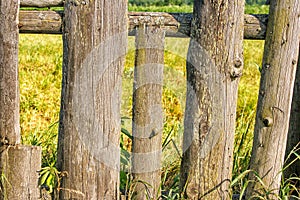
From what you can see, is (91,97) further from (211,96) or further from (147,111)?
(211,96)

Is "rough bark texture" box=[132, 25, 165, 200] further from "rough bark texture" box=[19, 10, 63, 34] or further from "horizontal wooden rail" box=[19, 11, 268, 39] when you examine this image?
"rough bark texture" box=[19, 10, 63, 34]

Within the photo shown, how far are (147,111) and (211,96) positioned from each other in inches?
12.6

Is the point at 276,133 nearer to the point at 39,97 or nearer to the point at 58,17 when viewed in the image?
the point at 58,17

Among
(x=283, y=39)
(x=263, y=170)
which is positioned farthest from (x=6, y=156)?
(x=283, y=39)

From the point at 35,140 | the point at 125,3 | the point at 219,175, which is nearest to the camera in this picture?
the point at 125,3

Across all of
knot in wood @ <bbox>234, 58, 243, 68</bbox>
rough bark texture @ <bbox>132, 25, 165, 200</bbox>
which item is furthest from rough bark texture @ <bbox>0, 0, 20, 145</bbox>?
knot in wood @ <bbox>234, 58, 243, 68</bbox>

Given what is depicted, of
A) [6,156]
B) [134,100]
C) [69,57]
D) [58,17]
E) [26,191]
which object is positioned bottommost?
[26,191]

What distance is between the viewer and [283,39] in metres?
2.19

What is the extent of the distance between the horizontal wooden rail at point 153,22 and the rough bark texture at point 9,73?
0.08 metres

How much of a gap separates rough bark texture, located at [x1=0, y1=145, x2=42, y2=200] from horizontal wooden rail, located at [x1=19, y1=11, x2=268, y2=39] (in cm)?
53

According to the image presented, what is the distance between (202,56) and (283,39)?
361 millimetres

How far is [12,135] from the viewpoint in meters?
2.27

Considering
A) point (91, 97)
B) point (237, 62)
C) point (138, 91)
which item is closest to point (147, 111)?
point (138, 91)

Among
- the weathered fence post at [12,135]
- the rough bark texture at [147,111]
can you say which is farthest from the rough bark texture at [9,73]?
the rough bark texture at [147,111]
